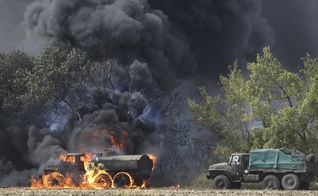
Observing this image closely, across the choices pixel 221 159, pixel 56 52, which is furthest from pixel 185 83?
pixel 221 159

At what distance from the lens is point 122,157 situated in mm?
41188

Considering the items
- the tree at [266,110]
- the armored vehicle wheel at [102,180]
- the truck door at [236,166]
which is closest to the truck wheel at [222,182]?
the truck door at [236,166]

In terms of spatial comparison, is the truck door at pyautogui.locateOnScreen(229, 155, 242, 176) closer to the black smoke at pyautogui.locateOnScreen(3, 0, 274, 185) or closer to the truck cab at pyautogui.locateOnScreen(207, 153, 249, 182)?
the truck cab at pyautogui.locateOnScreen(207, 153, 249, 182)

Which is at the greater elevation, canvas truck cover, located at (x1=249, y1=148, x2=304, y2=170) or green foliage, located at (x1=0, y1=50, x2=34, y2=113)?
green foliage, located at (x1=0, y1=50, x2=34, y2=113)

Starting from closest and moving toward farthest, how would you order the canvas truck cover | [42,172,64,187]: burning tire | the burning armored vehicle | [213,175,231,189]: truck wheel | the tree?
the canvas truck cover → [213,175,231,189]: truck wheel → the burning armored vehicle → the tree → [42,172,64,187]: burning tire

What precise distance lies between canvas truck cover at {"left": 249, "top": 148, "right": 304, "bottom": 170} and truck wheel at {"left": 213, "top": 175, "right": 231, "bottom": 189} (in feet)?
6.12

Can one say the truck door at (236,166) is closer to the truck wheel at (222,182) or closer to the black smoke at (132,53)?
the truck wheel at (222,182)

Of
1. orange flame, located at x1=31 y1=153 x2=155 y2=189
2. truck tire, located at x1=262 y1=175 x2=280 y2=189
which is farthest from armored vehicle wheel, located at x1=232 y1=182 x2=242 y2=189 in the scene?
orange flame, located at x1=31 y1=153 x2=155 y2=189

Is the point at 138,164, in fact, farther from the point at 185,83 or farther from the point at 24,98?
the point at 185,83

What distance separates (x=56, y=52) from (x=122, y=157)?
1774cm

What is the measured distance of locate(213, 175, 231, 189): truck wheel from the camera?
3897 cm

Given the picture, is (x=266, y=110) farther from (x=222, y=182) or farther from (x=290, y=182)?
(x=290, y=182)

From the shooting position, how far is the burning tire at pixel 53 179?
137 ft

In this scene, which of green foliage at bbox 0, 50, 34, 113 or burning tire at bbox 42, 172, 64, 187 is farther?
green foliage at bbox 0, 50, 34, 113
